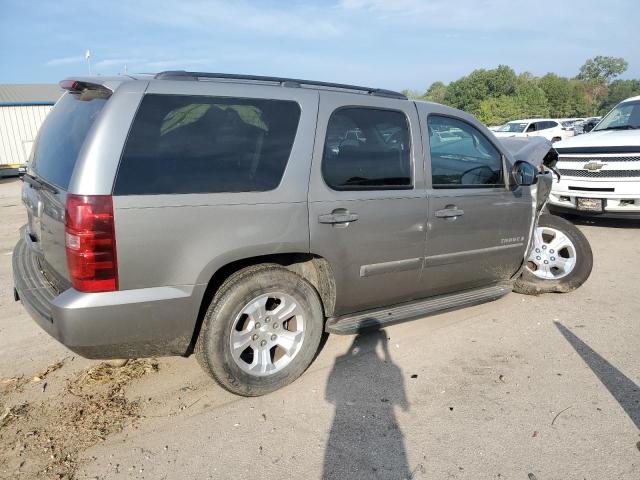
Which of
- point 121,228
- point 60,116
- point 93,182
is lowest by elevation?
point 121,228

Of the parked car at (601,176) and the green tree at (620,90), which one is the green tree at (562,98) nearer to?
the green tree at (620,90)

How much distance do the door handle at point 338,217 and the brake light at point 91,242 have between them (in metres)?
1.24

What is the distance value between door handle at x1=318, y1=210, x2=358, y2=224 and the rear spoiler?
1.89 metres

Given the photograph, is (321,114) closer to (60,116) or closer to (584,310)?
(60,116)

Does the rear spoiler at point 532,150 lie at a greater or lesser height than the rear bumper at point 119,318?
greater

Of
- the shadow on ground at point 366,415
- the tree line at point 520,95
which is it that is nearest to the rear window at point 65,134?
the shadow on ground at point 366,415

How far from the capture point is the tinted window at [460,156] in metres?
3.71

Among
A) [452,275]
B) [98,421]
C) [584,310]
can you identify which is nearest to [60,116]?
[98,421]

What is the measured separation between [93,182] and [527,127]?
22838 millimetres

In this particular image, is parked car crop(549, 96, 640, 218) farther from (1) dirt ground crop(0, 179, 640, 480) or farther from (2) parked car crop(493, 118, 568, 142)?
(2) parked car crop(493, 118, 568, 142)

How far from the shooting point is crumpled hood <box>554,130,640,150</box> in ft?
23.0

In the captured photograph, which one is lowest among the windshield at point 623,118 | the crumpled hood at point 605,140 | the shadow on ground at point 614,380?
the shadow on ground at point 614,380

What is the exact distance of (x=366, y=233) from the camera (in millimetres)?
3305

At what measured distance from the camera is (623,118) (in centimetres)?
830
